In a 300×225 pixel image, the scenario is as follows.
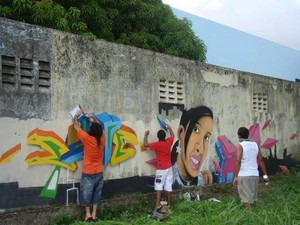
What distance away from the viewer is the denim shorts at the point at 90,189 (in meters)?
5.44

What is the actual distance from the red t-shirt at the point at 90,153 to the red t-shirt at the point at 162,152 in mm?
1170

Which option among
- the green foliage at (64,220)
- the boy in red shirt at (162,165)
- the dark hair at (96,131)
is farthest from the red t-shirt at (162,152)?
the green foliage at (64,220)

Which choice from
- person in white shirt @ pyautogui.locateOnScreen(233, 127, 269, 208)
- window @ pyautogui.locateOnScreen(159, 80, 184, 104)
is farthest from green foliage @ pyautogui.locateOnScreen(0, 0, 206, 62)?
person in white shirt @ pyautogui.locateOnScreen(233, 127, 269, 208)

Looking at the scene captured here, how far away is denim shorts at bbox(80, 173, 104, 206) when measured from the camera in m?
5.44

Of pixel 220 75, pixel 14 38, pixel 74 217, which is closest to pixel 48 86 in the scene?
pixel 14 38

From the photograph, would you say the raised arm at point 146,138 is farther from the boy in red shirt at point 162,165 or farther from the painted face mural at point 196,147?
the painted face mural at point 196,147

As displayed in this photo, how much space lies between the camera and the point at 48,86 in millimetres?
5312

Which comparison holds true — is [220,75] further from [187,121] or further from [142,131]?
[142,131]

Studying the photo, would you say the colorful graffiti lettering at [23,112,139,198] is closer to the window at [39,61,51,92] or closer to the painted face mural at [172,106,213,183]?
the window at [39,61,51,92]

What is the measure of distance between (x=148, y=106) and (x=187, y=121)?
3.52ft

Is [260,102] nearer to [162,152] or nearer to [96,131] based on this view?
[162,152]

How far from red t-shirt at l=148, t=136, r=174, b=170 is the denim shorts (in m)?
1.21

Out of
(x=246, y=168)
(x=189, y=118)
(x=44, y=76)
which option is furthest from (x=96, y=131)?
(x=189, y=118)

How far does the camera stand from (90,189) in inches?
215
